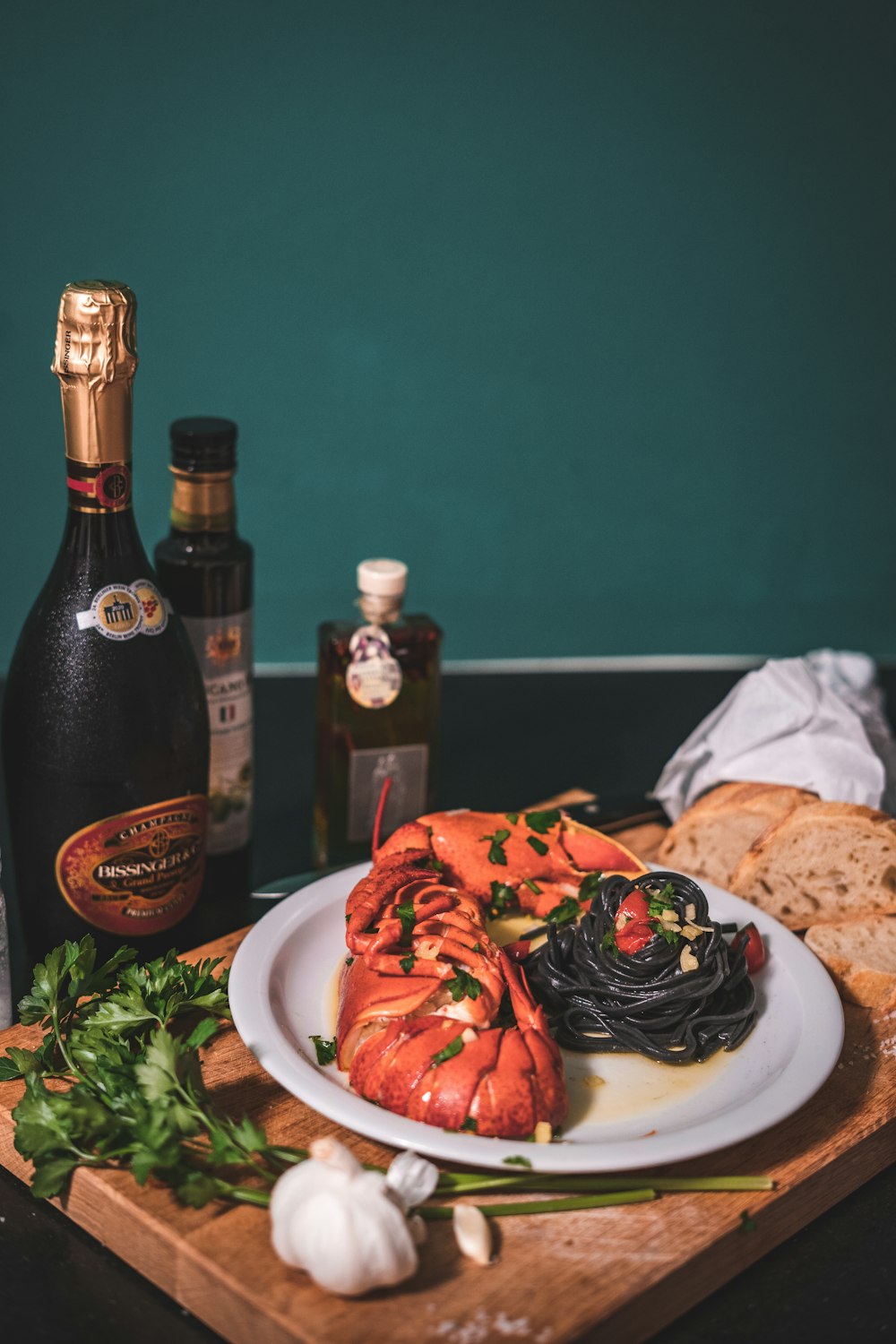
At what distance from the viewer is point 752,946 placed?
4.27 feet

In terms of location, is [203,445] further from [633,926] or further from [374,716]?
[633,926]

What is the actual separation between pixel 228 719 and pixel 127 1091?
1.74 feet

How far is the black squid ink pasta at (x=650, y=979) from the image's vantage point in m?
1.22

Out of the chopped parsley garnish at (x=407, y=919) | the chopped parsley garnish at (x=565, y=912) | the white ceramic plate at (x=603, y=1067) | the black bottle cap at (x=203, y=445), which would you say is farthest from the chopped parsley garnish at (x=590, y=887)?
the black bottle cap at (x=203, y=445)

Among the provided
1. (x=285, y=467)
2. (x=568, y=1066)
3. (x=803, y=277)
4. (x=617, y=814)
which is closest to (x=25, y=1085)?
(x=568, y=1066)

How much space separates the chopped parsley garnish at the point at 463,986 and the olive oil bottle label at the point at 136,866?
332mm

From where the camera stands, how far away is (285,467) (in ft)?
7.09

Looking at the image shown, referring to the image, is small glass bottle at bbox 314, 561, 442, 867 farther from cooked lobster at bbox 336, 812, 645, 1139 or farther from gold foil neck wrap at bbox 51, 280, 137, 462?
gold foil neck wrap at bbox 51, 280, 137, 462

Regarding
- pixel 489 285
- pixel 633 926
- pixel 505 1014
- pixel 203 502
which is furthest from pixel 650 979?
pixel 489 285

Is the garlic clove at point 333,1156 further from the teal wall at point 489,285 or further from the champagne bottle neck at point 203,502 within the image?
the teal wall at point 489,285

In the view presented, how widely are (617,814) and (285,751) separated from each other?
55 centimetres

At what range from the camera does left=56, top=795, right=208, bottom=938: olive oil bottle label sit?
1.26 m

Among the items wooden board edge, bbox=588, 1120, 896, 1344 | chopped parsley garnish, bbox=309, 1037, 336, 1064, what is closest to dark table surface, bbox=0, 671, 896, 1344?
wooden board edge, bbox=588, 1120, 896, 1344

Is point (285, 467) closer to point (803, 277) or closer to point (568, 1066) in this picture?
point (803, 277)
